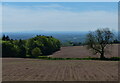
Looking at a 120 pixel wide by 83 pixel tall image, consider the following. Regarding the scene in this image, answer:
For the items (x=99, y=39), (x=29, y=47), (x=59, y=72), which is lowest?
(x=59, y=72)

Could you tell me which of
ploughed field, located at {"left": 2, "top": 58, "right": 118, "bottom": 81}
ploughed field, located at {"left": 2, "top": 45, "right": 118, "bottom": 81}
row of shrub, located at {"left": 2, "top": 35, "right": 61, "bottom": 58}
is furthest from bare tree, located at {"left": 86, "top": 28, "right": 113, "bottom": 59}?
ploughed field, located at {"left": 2, "top": 58, "right": 118, "bottom": 81}

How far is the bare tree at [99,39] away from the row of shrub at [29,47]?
49.3ft

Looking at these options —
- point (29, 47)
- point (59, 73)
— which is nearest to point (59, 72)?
point (59, 73)

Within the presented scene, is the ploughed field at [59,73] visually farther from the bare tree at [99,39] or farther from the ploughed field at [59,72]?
the bare tree at [99,39]

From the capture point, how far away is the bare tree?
60.2 m

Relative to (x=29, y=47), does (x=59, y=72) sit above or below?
below

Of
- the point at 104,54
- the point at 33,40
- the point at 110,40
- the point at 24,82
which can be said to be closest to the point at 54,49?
the point at 33,40

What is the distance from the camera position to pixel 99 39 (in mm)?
60562

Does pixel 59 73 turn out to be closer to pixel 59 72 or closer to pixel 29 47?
pixel 59 72

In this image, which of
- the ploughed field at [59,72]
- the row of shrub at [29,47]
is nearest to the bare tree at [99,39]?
the row of shrub at [29,47]

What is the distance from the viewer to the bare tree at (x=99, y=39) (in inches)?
2368

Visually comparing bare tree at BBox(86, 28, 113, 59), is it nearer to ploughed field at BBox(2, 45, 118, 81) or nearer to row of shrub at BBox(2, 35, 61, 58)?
row of shrub at BBox(2, 35, 61, 58)

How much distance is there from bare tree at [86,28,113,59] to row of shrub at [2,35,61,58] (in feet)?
49.3

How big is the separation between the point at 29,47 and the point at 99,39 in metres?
22.2
